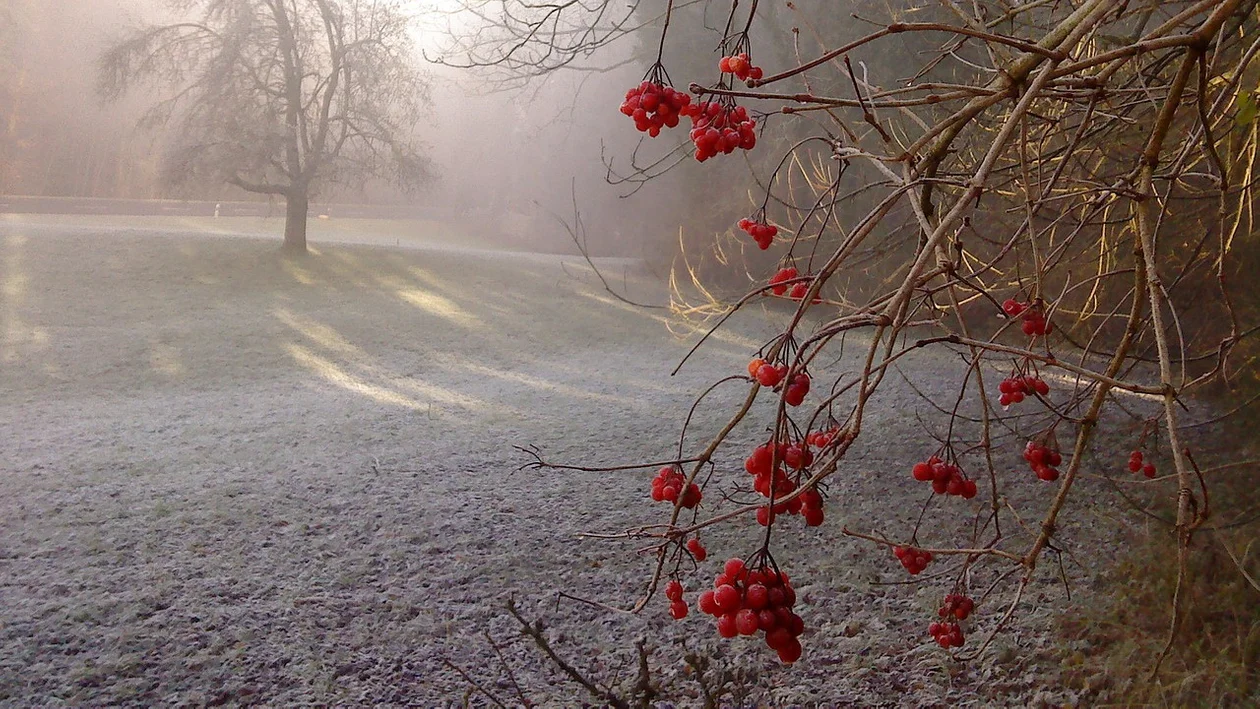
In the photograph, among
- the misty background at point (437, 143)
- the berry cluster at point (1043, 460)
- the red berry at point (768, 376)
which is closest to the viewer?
the red berry at point (768, 376)

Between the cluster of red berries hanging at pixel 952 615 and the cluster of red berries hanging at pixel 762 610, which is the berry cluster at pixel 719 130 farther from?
the cluster of red berries hanging at pixel 952 615

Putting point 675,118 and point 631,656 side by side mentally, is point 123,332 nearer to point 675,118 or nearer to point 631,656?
point 631,656

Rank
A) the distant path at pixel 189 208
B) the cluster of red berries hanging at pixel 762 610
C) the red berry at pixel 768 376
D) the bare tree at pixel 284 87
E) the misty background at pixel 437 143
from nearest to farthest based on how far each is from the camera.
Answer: the cluster of red berries hanging at pixel 762 610
the red berry at pixel 768 376
the bare tree at pixel 284 87
the misty background at pixel 437 143
the distant path at pixel 189 208

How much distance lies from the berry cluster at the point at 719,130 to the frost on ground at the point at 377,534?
1.37m

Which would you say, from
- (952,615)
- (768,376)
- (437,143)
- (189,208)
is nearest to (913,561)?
(952,615)

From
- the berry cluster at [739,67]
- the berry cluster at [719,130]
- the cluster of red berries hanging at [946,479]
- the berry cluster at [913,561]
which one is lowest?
the berry cluster at [913,561]

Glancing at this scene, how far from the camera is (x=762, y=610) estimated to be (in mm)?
850

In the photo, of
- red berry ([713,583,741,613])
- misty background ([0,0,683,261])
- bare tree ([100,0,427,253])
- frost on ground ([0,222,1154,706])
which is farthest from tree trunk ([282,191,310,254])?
red berry ([713,583,741,613])

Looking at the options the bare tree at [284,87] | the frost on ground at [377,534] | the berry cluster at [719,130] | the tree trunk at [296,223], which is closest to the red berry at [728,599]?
the berry cluster at [719,130]

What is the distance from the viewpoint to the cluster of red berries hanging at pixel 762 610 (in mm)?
840

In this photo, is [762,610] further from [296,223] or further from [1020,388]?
[296,223]

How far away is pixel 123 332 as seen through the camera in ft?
20.2

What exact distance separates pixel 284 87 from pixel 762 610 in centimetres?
977

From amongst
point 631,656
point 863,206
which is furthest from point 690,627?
point 863,206
